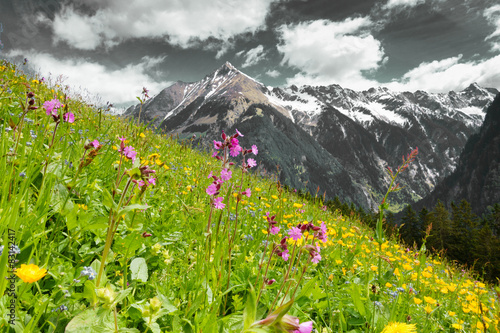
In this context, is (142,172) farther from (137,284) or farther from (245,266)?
(245,266)

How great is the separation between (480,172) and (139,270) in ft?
711

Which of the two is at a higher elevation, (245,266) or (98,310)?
(98,310)

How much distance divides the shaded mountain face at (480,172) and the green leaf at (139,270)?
645 feet

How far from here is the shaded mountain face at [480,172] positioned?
152 metres

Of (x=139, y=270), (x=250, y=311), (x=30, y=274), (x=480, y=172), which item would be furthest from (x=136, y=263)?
(x=480, y=172)

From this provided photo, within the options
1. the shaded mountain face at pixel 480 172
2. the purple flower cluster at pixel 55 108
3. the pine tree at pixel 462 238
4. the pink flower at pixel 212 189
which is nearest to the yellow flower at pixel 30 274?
the pink flower at pixel 212 189

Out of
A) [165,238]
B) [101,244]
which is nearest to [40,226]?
[101,244]

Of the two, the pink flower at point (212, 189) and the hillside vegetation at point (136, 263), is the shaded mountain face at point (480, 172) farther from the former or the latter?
the pink flower at point (212, 189)

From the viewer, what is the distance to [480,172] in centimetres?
16388

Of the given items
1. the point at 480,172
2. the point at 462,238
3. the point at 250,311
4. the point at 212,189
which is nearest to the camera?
the point at 250,311

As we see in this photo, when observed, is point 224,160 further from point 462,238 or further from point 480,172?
point 480,172

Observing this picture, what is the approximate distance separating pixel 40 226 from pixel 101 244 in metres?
0.49

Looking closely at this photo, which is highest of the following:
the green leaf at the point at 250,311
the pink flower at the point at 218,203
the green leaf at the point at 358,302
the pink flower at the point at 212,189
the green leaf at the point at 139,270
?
the pink flower at the point at 212,189

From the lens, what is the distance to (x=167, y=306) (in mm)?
1649
